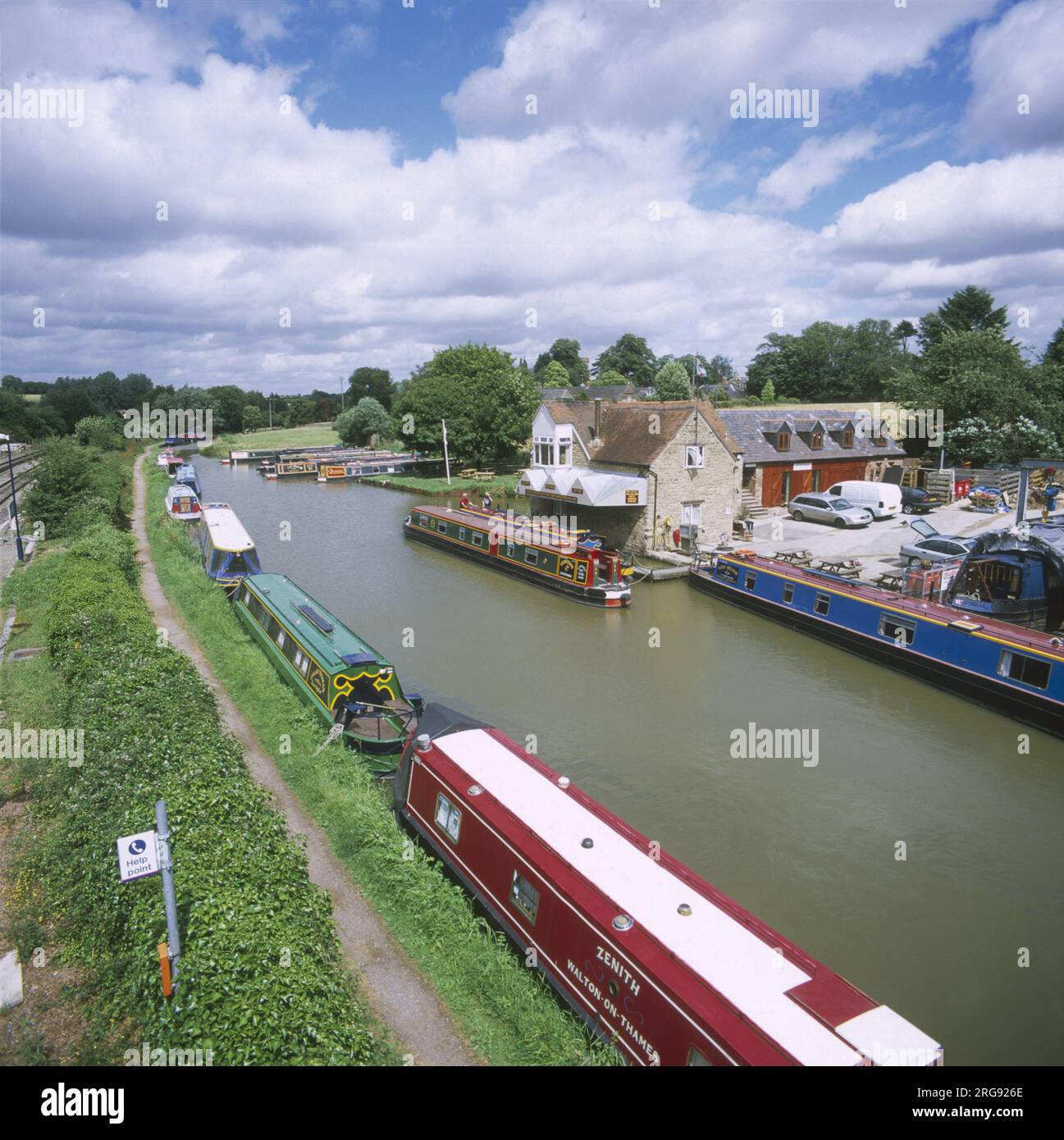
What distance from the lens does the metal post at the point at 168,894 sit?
20.6 feet

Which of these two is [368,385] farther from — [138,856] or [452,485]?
[138,856]

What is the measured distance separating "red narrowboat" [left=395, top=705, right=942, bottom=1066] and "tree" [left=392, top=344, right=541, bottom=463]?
4397cm

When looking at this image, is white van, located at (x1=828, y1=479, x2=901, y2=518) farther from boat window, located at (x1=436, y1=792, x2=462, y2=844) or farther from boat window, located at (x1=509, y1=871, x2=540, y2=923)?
boat window, located at (x1=509, y1=871, x2=540, y2=923)

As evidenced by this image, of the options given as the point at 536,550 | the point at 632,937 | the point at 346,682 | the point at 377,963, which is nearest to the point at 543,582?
the point at 536,550

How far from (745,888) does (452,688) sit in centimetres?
844

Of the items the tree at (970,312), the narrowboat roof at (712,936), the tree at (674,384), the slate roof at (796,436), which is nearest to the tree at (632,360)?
the tree at (674,384)

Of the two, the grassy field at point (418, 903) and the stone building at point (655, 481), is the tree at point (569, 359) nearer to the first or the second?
the stone building at point (655, 481)

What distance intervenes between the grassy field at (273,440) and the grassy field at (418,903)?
6701cm

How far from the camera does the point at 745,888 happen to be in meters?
10.6

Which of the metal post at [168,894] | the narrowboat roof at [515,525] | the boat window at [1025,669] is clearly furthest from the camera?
the narrowboat roof at [515,525]

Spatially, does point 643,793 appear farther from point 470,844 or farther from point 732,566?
point 732,566

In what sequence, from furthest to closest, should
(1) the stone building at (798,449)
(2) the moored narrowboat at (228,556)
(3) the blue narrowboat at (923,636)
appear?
(1) the stone building at (798,449)
(2) the moored narrowboat at (228,556)
(3) the blue narrowboat at (923,636)

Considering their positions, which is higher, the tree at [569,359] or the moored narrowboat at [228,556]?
the tree at [569,359]
